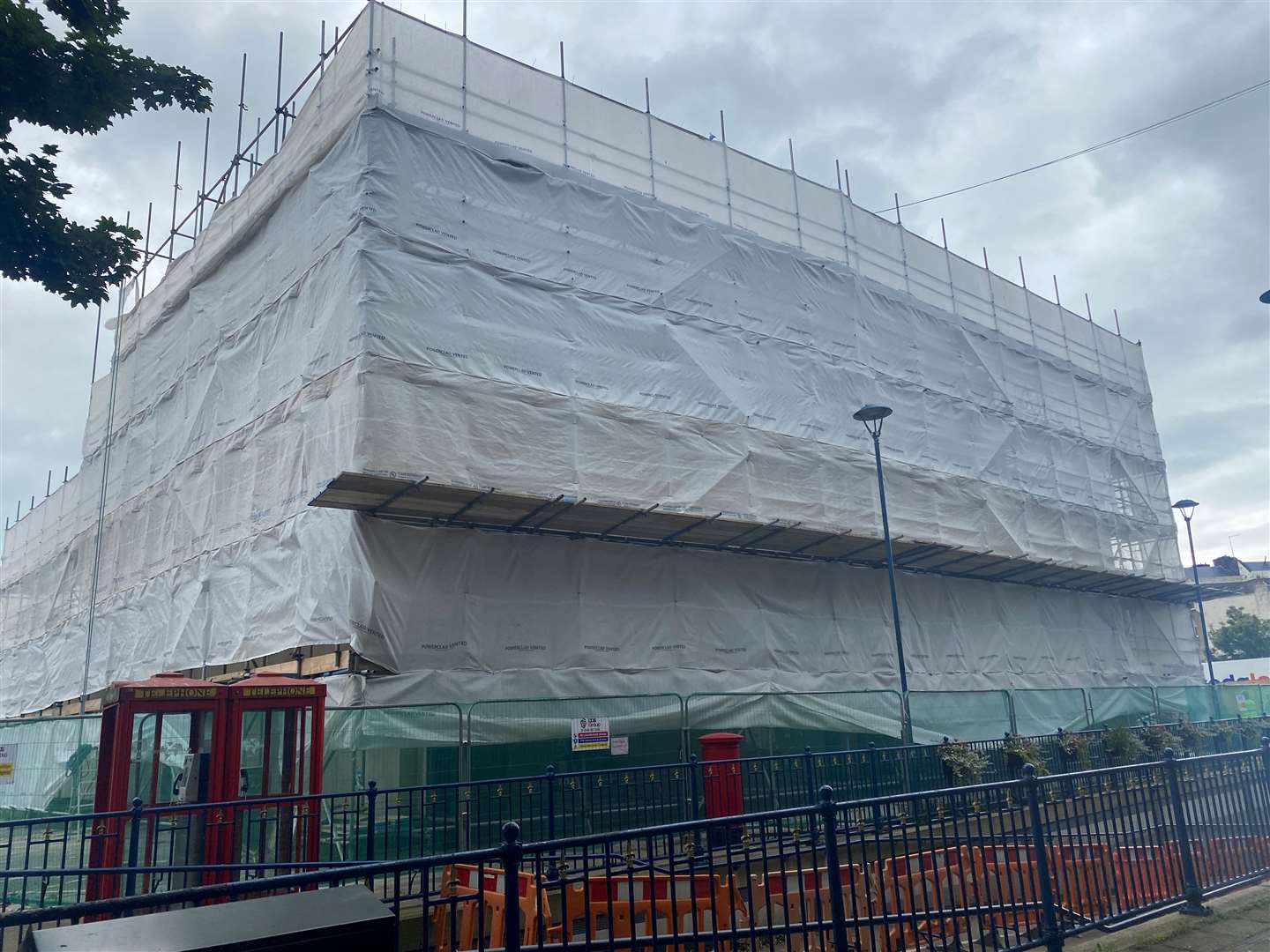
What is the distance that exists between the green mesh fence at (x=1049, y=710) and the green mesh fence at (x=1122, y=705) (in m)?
0.43

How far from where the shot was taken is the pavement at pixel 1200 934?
22.2ft

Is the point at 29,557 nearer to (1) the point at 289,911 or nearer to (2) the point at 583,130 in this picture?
(2) the point at 583,130

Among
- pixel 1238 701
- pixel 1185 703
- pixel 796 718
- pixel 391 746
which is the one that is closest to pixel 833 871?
pixel 391 746

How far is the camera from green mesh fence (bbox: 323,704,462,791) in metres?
12.2

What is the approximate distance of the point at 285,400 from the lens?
55.5 ft

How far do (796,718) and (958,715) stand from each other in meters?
3.41

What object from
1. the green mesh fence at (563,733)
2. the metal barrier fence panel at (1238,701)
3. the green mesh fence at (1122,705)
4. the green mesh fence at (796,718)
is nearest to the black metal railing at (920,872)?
the green mesh fence at (563,733)

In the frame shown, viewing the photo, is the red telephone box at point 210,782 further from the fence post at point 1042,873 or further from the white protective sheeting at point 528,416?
the fence post at point 1042,873

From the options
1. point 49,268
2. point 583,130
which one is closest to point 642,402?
point 583,130

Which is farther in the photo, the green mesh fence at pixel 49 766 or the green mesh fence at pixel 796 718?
the green mesh fence at pixel 796 718

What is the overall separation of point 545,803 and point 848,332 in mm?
14179

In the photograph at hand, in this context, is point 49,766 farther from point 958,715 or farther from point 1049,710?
point 1049,710

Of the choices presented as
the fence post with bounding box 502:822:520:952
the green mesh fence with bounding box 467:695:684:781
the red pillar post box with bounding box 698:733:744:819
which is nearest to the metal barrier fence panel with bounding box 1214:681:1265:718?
the green mesh fence with bounding box 467:695:684:781

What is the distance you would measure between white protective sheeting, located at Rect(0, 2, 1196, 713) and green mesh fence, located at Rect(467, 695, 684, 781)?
4.30 feet
